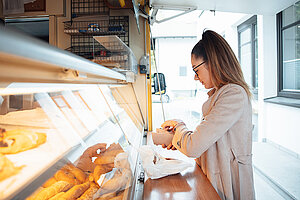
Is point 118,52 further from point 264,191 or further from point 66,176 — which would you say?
point 264,191

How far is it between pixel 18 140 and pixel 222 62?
3.11 feet

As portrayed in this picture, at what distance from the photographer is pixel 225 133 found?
106cm

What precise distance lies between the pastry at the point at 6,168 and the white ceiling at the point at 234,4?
250cm

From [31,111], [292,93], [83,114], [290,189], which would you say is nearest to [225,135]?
[83,114]

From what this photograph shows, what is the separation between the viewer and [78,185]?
0.62 m

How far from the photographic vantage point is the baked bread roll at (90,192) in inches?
23.1

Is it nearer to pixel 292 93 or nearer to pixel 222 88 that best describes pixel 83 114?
pixel 222 88

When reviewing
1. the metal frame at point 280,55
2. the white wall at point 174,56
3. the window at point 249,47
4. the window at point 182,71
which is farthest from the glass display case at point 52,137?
the window at point 182,71

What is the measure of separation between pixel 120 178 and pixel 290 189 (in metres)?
2.06

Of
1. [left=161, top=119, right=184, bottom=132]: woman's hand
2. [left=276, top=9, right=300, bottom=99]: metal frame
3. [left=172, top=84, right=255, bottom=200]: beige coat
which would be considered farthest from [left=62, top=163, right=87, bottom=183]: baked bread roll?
[left=276, top=9, right=300, bottom=99]: metal frame

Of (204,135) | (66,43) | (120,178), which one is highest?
(66,43)

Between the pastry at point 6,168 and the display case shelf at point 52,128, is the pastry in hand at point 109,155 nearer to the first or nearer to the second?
the display case shelf at point 52,128

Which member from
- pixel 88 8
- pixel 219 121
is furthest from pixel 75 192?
pixel 88 8

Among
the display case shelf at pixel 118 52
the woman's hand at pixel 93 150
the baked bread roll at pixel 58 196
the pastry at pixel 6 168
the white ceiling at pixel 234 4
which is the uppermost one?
the white ceiling at pixel 234 4
